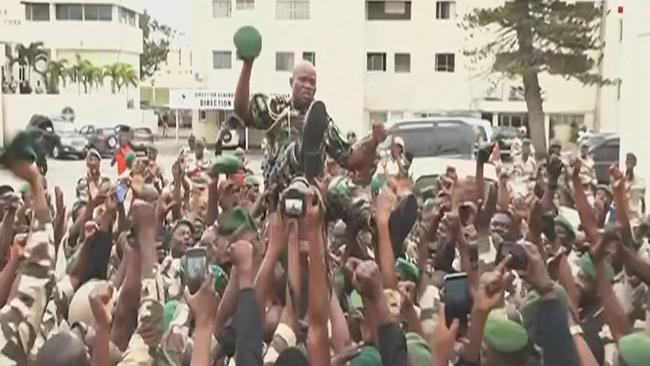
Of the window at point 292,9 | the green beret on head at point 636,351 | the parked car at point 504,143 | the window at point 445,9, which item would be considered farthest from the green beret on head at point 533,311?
the window at point 445,9

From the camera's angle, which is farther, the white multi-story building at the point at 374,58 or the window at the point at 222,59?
the window at the point at 222,59

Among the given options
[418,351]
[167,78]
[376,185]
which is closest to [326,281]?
[418,351]

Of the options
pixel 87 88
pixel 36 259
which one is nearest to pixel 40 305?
pixel 36 259

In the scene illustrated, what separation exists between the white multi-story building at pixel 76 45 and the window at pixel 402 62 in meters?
11.7

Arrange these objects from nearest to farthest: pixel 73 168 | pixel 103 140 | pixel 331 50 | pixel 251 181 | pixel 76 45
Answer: pixel 251 181
pixel 73 168
pixel 103 140
pixel 331 50
pixel 76 45

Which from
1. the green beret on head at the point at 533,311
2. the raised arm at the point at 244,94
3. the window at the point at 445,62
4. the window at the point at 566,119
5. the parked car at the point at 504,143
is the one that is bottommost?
the window at the point at 566,119

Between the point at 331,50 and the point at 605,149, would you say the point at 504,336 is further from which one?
the point at 331,50

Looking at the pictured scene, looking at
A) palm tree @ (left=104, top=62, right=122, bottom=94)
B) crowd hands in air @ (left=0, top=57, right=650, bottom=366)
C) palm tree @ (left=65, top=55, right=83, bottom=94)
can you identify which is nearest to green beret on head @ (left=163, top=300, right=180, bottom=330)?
crowd hands in air @ (left=0, top=57, right=650, bottom=366)

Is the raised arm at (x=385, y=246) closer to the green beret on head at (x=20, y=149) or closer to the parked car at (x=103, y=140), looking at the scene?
the green beret on head at (x=20, y=149)

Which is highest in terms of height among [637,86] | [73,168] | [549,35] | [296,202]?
[549,35]

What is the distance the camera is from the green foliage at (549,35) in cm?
3130

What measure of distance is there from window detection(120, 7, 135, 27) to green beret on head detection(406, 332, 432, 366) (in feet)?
156

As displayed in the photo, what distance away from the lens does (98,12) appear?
48281 millimetres

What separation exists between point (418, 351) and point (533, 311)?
49 cm
